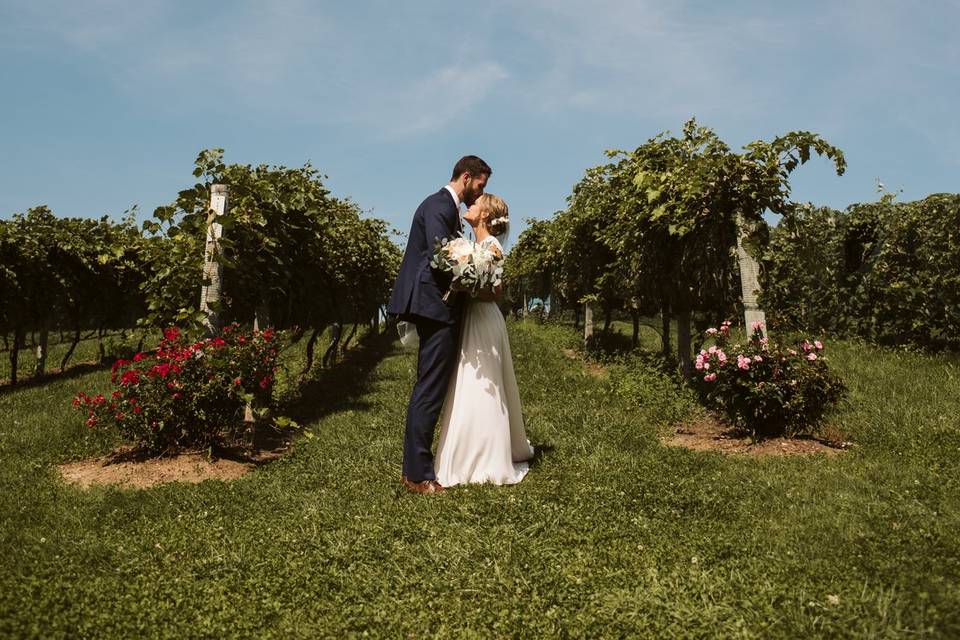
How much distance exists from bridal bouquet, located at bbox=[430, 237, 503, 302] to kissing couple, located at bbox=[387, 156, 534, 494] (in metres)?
0.06

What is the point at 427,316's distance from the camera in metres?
4.78

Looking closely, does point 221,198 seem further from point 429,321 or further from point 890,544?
point 890,544

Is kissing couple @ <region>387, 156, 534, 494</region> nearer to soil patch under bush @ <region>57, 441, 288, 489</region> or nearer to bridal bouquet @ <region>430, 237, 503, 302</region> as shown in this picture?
bridal bouquet @ <region>430, 237, 503, 302</region>

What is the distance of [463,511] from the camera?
432 centimetres

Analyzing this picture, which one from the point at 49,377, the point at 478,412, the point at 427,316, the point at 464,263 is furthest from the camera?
the point at 49,377

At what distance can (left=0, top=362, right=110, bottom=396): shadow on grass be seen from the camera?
41.2 feet

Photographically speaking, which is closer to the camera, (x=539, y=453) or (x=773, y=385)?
(x=539, y=453)

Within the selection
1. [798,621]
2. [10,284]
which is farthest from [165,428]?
[10,284]

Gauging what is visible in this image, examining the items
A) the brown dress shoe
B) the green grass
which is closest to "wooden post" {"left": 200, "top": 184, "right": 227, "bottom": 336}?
the green grass

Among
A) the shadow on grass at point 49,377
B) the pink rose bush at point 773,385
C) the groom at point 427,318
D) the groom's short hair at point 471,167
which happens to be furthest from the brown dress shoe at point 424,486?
the shadow on grass at point 49,377

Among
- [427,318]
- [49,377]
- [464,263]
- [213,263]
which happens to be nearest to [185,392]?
[213,263]

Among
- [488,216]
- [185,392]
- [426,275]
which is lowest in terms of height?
[185,392]

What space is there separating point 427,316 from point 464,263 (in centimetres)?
45

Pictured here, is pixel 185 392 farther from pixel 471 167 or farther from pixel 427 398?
pixel 471 167
